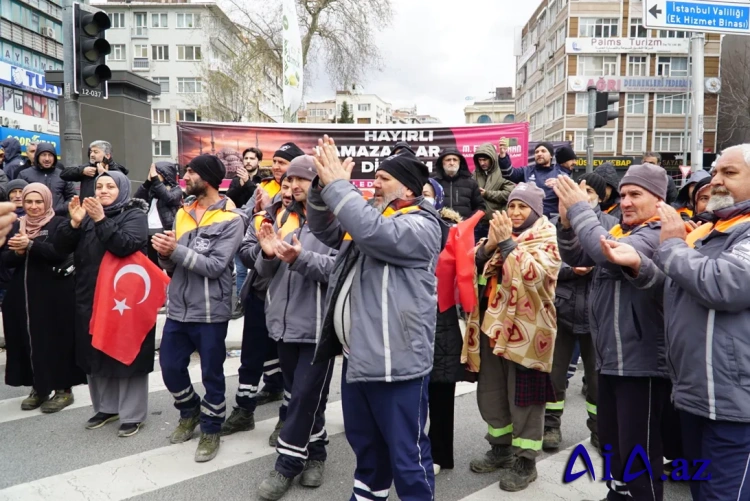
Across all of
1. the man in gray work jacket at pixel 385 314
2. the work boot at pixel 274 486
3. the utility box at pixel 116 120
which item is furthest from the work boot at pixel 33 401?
the utility box at pixel 116 120

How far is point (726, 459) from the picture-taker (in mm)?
2604

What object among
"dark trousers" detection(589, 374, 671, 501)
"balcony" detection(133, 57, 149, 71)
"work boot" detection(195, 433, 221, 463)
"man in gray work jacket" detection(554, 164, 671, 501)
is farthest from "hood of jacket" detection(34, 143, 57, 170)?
"balcony" detection(133, 57, 149, 71)

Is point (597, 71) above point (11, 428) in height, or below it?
above

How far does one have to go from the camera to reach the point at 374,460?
10.7 ft

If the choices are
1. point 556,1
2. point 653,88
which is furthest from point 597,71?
point 556,1

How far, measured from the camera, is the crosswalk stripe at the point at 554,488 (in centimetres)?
381

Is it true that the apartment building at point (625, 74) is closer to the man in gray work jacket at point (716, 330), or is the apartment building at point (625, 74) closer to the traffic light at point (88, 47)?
the traffic light at point (88, 47)

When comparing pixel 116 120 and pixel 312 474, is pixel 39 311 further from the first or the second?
pixel 116 120

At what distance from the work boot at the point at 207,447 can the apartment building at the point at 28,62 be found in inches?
1863

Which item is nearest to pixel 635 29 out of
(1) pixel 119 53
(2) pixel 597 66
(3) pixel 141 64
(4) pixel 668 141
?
(2) pixel 597 66

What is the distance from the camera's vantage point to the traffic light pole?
36.1 feet

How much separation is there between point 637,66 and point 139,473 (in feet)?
187

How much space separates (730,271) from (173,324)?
357 centimetres

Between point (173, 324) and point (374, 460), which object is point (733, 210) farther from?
point (173, 324)
